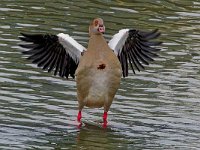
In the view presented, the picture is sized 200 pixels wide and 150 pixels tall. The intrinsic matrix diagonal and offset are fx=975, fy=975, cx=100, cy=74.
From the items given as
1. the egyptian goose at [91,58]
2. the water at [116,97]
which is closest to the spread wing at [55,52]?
the egyptian goose at [91,58]

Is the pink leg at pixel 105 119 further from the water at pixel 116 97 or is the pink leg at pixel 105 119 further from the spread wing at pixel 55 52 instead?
the spread wing at pixel 55 52

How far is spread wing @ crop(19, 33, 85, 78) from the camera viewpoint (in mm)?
13852

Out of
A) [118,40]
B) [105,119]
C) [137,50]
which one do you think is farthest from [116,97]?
[105,119]

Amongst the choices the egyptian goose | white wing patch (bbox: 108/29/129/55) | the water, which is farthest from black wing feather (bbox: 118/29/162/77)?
the water

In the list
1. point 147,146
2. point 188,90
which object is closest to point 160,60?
point 188,90

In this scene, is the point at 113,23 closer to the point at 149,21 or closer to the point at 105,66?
the point at 149,21

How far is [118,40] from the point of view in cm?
1419

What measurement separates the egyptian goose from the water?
393 mm

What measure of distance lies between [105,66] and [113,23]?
234 inches

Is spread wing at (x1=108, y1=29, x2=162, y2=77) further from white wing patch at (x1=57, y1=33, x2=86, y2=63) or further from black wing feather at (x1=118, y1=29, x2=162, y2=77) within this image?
white wing patch at (x1=57, y1=33, x2=86, y2=63)

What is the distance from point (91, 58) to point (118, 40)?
0.82 meters

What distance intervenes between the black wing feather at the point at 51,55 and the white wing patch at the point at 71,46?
0.36 ft

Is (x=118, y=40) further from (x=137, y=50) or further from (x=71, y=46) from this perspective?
(x=71, y=46)

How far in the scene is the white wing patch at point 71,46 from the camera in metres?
13.8
